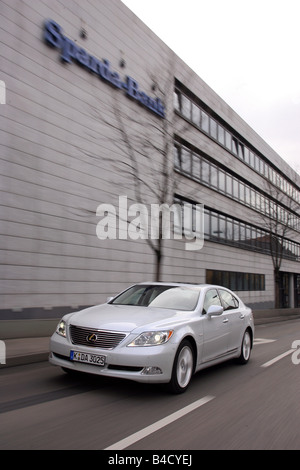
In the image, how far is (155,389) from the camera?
5406 mm

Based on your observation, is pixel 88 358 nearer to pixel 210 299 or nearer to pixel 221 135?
pixel 210 299

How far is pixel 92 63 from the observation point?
14875 mm

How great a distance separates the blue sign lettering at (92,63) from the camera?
42.7 ft

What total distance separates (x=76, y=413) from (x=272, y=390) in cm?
292

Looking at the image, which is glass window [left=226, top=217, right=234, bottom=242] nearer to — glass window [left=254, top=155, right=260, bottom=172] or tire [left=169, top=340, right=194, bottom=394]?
glass window [left=254, top=155, right=260, bottom=172]

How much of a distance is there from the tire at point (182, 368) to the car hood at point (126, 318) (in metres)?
0.36

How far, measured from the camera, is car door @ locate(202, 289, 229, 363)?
19.8 ft

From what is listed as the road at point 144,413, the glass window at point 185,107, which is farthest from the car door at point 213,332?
the glass window at point 185,107

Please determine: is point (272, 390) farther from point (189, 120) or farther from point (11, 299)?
point (189, 120)

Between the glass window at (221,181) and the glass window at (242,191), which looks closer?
the glass window at (221,181)

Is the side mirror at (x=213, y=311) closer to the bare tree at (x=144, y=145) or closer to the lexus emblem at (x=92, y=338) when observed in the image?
the lexus emblem at (x=92, y=338)

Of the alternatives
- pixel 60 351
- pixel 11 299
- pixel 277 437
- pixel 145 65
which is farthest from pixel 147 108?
pixel 277 437
